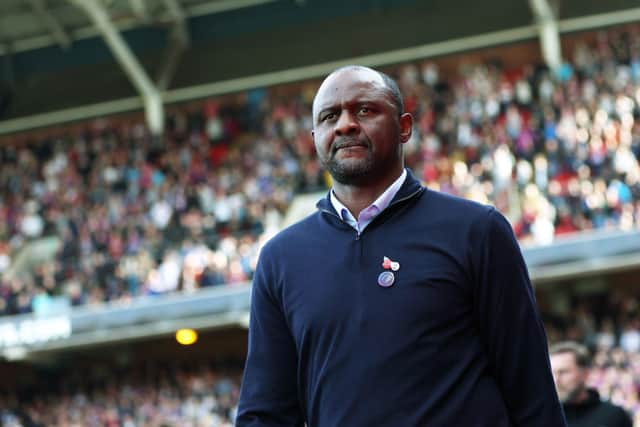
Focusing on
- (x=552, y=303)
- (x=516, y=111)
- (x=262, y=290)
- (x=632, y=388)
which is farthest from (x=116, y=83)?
(x=262, y=290)

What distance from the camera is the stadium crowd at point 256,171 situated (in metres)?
17.8

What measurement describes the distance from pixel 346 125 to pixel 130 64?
75.9 feet

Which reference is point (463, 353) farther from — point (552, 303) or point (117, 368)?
point (117, 368)

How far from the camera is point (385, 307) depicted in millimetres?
2488

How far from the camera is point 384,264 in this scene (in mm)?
2521

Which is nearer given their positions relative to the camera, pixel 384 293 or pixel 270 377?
pixel 384 293

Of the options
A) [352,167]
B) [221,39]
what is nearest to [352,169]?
[352,167]

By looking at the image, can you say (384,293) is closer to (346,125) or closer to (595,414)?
(346,125)

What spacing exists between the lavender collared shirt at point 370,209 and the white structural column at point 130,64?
22350 millimetres

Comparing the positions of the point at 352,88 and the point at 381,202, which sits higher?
the point at 352,88

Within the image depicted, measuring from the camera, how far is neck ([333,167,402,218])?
264 centimetres

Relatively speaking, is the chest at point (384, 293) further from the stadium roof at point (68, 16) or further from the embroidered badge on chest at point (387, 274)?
the stadium roof at point (68, 16)

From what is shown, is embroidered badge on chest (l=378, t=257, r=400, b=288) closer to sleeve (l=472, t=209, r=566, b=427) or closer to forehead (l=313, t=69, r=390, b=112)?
sleeve (l=472, t=209, r=566, b=427)

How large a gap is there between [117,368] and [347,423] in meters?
19.2
